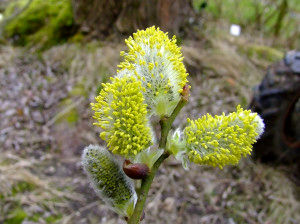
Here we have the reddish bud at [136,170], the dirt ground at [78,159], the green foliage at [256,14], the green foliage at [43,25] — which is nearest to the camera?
the reddish bud at [136,170]

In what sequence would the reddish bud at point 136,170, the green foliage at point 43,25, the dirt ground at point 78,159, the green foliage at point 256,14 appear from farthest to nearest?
1. the green foliage at point 256,14
2. the green foliage at point 43,25
3. the dirt ground at point 78,159
4. the reddish bud at point 136,170

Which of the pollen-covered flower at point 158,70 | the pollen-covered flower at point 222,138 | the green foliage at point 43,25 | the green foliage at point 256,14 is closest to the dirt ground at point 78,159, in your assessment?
the green foliage at point 43,25

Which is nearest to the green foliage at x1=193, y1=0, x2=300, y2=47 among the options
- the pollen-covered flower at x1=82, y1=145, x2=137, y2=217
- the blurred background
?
the blurred background

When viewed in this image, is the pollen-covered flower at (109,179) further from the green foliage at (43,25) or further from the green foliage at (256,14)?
the green foliage at (256,14)

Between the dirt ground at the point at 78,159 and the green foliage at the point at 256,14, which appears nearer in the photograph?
the dirt ground at the point at 78,159

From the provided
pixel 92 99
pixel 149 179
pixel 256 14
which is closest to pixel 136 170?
pixel 149 179

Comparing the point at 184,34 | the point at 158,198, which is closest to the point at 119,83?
the point at 158,198

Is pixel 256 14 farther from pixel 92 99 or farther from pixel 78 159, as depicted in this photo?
pixel 78 159

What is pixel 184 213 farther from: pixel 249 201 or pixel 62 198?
pixel 62 198
